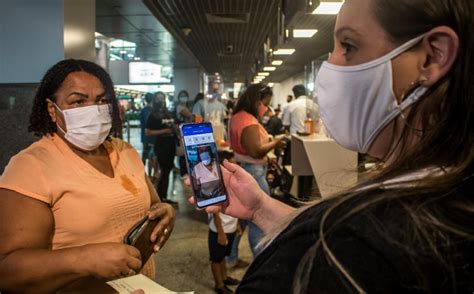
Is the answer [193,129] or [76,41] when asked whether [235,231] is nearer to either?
[76,41]

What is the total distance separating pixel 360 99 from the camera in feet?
2.69

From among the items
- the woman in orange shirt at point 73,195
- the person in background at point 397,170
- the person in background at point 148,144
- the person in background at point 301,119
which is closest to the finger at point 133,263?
the woman in orange shirt at point 73,195

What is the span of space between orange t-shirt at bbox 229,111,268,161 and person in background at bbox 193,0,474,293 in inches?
125

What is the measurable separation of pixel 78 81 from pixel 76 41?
153 centimetres

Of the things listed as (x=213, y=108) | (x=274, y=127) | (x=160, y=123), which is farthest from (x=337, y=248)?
(x=274, y=127)

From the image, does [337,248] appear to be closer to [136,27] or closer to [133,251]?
[133,251]

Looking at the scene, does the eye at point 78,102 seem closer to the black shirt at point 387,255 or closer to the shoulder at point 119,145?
the shoulder at point 119,145

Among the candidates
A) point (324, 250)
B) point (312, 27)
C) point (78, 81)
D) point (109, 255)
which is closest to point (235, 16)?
point (312, 27)

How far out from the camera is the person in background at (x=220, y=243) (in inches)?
141

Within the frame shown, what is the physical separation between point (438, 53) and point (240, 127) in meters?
3.38

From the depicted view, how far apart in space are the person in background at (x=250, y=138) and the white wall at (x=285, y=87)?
17427 mm

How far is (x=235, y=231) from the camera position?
3.78 meters

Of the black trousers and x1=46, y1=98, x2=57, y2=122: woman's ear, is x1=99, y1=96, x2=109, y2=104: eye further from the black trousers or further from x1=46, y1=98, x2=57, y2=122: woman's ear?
the black trousers

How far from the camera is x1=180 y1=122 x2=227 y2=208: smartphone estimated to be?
1344 mm
